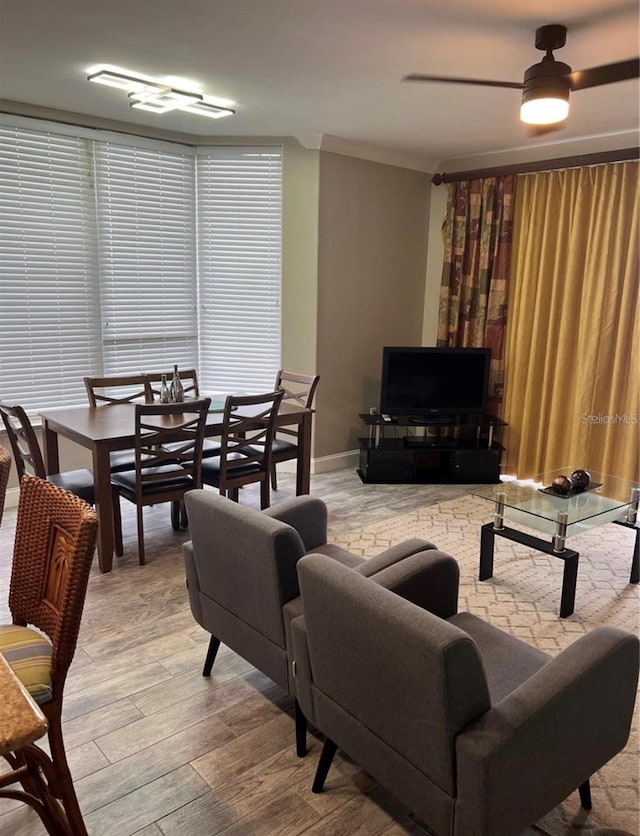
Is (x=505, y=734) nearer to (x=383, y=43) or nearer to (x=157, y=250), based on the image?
(x=383, y=43)

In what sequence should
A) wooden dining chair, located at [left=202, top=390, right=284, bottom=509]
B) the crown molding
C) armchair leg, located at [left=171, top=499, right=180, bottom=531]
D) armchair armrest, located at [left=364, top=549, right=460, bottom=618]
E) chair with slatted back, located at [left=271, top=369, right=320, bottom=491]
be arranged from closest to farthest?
armchair armrest, located at [left=364, top=549, right=460, bottom=618]
wooden dining chair, located at [left=202, top=390, right=284, bottom=509]
armchair leg, located at [left=171, top=499, right=180, bottom=531]
chair with slatted back, located at [left=271, top=369, right=320, bottom=491]
the crown molding

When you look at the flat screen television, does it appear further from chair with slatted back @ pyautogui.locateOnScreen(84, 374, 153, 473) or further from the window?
chair with slatted back @ pyautogui.locateOnScreen(84, 374, 153, 473)

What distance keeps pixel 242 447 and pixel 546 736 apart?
119 inches

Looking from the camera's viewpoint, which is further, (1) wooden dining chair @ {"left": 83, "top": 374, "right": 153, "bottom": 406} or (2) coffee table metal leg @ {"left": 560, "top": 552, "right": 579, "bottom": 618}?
(1) wooden dining chair @ {"left": 83, "top": 374, "right": 153, "bottom": 406}

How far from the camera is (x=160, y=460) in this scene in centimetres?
354

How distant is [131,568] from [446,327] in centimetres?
349

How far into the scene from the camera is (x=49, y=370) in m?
4.66

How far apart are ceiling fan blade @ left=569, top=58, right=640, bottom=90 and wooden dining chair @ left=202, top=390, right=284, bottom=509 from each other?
2265mm

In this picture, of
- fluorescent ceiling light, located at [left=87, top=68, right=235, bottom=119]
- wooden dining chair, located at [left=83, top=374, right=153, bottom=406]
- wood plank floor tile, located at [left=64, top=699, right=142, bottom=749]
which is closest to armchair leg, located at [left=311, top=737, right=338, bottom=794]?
wood plank floor tile, located at [left=64, top=699, right=142, bottom=749]

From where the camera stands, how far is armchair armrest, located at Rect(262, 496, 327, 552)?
2.56 meters

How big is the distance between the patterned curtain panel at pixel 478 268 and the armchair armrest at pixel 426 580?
3503mm

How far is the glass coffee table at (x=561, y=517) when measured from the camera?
10.2ft

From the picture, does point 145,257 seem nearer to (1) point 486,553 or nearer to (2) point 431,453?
(2) point 431,453

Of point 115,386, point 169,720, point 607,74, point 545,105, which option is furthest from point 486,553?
point 115,386
